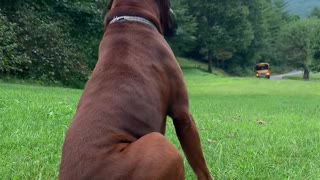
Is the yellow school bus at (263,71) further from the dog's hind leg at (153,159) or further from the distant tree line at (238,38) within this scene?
the dog's hind leg at (153,159)

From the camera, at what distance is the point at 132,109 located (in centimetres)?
269

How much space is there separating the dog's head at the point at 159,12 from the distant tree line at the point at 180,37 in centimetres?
83

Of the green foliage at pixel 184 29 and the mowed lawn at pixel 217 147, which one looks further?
the green foliage at pixel 184 29

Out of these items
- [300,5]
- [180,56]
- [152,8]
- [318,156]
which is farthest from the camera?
[300,5]

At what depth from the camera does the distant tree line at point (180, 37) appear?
19.7 m

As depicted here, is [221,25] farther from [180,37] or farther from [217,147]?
[217,147]

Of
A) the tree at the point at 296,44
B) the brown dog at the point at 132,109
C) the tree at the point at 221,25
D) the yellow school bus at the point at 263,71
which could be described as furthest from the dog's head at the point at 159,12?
the tree at the point at 296,44

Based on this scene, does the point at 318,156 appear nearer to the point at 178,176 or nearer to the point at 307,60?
the point at 178,176

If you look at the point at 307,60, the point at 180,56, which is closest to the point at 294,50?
Answer: the point at 307,60

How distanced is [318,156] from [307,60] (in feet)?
220

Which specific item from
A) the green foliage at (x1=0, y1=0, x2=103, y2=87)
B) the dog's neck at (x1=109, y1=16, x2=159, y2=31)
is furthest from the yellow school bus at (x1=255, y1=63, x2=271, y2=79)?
the dog's neck at (x1=109, y1=16, x2=159, y2=31)

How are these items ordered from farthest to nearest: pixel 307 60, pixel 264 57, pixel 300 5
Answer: pixel 300 5, pixel 264 57, pixel 307 60

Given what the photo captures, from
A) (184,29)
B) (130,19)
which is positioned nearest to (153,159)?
(130,19)

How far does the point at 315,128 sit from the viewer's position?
7.18m
